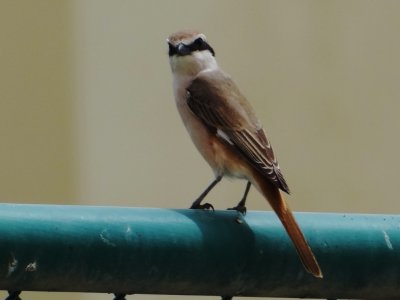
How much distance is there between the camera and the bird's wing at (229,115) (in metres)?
5.23

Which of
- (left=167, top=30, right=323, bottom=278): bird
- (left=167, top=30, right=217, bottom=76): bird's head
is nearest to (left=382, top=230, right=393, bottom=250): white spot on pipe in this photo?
(left=167, top=30, right=323, bottom=278): bird

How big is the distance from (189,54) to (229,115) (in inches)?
23.6

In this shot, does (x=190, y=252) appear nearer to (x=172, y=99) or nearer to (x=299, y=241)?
(x=299, y=241)

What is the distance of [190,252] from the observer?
3488mm

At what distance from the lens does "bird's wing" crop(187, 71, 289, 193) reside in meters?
5.23

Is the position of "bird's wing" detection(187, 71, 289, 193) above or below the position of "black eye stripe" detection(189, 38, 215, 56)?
below

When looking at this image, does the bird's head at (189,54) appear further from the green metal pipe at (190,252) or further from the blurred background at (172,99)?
the blurred background at (172,99)

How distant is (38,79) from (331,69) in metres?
2.34

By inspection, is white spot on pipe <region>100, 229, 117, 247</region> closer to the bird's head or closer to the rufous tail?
the rufous tail

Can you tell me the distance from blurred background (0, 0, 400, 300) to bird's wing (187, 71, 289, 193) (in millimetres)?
3896

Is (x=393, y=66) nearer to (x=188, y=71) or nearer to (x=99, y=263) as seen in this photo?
(x=188, y=71)

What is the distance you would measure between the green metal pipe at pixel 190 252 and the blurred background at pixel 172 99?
5.86m

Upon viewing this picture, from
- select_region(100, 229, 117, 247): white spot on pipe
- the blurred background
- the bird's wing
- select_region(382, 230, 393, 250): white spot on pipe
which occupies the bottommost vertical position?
the blurred background

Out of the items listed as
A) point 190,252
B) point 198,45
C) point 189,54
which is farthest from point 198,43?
point 190,252
